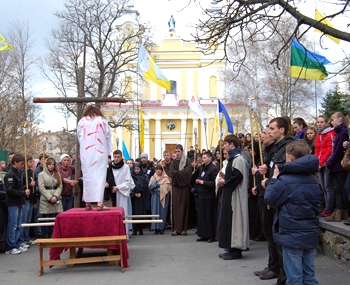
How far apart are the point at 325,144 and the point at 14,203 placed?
20.0 ft

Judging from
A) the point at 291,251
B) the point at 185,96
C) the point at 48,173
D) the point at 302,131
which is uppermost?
the point at 185,96

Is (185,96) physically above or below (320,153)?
above

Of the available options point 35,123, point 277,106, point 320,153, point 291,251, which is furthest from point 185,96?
point 291,251

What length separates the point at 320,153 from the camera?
23.4 feet

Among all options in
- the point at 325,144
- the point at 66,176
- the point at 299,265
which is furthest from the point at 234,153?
the point at 66,176

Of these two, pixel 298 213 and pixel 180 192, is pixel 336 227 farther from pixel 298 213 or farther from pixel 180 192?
pixel 180 192

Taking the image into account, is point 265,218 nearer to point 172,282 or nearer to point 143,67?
point 172,282

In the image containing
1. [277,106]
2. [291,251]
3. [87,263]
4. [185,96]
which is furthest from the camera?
[185,96]

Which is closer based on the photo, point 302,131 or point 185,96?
point 302,131

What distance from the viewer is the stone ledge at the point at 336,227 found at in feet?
18.6

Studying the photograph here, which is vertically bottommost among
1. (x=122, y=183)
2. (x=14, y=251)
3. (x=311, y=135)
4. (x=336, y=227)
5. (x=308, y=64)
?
(x=14, y=251)

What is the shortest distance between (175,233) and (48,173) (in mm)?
3441

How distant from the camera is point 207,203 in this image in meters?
8.75

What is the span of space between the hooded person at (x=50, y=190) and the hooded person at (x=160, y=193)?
267 cm
